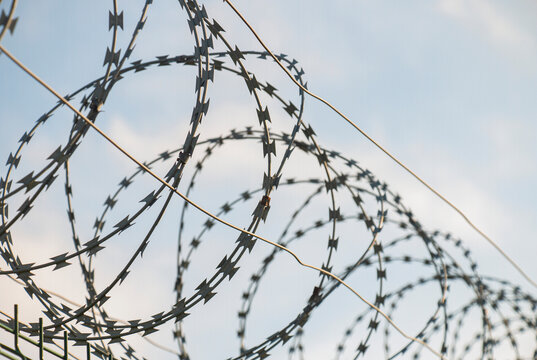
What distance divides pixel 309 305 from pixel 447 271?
2962 mm

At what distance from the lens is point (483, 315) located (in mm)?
10633

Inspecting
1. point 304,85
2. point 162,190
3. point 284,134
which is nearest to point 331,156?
point 284,134

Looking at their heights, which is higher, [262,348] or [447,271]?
[447,271]

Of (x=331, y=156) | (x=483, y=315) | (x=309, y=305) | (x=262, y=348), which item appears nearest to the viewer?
(x=262, y=348)

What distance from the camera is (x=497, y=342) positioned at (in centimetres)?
1171

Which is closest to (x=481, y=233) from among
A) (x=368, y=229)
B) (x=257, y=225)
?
(x=368, y=229)

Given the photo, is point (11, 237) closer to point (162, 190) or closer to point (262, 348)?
point (162, 190)

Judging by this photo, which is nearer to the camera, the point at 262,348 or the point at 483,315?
the point at 262,348

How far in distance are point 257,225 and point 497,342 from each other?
6.76 metres

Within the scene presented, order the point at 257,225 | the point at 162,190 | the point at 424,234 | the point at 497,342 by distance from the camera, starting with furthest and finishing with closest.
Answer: the point at 497,342 → the point at 424,234 → the point at 257,225 → the point at 162,190

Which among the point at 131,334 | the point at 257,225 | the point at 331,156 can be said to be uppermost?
the point at 331,156

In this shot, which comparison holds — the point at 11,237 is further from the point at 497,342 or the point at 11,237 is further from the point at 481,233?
the point at 497,342

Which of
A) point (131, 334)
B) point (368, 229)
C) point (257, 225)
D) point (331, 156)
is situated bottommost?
point (131, 334)

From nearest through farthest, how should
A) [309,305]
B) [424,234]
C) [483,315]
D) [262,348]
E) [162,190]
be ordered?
[162,190] < [262,348] < [309,305] < [424,234] < [483,315]
